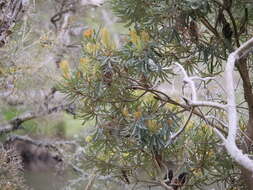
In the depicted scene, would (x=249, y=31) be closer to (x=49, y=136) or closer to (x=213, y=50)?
(x=213, y=50)

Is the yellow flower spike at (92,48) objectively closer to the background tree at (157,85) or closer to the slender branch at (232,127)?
the background tree at (157,85)

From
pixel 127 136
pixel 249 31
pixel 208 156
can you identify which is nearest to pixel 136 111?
pixel 127 136

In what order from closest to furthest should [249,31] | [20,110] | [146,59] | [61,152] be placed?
1. [146,59]
2. [249,31]
3. [61,152]
4. [20,110]

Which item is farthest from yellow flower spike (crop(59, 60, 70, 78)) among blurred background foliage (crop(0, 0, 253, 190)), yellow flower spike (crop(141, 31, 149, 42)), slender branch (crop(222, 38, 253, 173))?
slender branch (crop(222, 38, 253, 173))

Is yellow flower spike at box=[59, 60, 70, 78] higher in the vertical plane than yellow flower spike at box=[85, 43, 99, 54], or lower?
lower

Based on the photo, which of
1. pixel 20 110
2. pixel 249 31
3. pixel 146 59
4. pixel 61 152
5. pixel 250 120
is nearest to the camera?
pixel 146 59

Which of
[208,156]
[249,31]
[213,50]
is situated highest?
[249,31]

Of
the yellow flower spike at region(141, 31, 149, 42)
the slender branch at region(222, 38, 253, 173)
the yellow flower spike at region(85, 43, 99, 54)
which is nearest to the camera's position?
the slender branch at region(222, 38, 253, 173)

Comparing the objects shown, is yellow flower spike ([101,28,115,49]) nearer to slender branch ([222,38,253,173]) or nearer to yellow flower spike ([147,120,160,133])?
yellow flower spike ([147,120,160,133])

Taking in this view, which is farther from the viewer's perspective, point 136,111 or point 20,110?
point 20,110

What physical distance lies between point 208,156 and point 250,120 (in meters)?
0.33

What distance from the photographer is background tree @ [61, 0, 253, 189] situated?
7.41 ft

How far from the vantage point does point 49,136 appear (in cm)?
693

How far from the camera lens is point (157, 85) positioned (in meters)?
2.46
